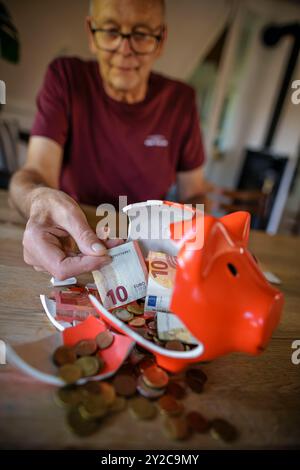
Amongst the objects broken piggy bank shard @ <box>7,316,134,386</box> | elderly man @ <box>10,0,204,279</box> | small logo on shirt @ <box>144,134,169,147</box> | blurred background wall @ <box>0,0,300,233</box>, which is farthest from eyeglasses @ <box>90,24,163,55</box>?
blurred background wall @ <box>0,0,300,233</box>

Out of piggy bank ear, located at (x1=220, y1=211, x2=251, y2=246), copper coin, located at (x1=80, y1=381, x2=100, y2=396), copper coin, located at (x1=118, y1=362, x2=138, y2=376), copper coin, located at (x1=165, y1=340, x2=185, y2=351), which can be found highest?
piggy bank ear, located at (x1=220, y1=211, x2=251, y2=246)

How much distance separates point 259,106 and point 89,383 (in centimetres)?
365

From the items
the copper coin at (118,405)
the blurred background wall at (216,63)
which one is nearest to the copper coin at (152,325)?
the copper coin at (118,405)

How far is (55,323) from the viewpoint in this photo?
431 millimetres

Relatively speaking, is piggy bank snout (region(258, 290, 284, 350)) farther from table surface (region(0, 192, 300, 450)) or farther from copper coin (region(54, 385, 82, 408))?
copper coin (region(54, 385, 82, 408))

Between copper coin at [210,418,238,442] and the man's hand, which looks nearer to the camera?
copper coin at [210,418,238,442]

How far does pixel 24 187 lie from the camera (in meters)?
0.72

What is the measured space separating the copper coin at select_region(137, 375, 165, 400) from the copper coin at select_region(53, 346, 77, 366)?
0.27ft

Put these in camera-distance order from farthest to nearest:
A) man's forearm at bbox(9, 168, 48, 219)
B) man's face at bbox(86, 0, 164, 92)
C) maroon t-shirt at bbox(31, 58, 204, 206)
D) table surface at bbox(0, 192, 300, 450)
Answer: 1. maroon t-shirt at bbox(31, 58, 204, 206)
2. man's face at bbox(86, 0, 164, 92)
3. man's forearm at bbox(9, 168, 48, 219)
4. table surface at bbox(0, 192, 300, 450)

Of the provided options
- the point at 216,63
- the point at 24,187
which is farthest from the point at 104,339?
the point at 216,63

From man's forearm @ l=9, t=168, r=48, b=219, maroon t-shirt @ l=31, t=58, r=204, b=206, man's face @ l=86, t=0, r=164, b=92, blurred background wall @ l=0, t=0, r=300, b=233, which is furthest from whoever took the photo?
blurred background wall @ l=0, t=0, r=300, b=233

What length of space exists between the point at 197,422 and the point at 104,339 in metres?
0.14

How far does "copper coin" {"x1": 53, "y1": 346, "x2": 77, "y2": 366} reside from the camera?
0.36m

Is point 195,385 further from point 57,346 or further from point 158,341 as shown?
point 57,346
